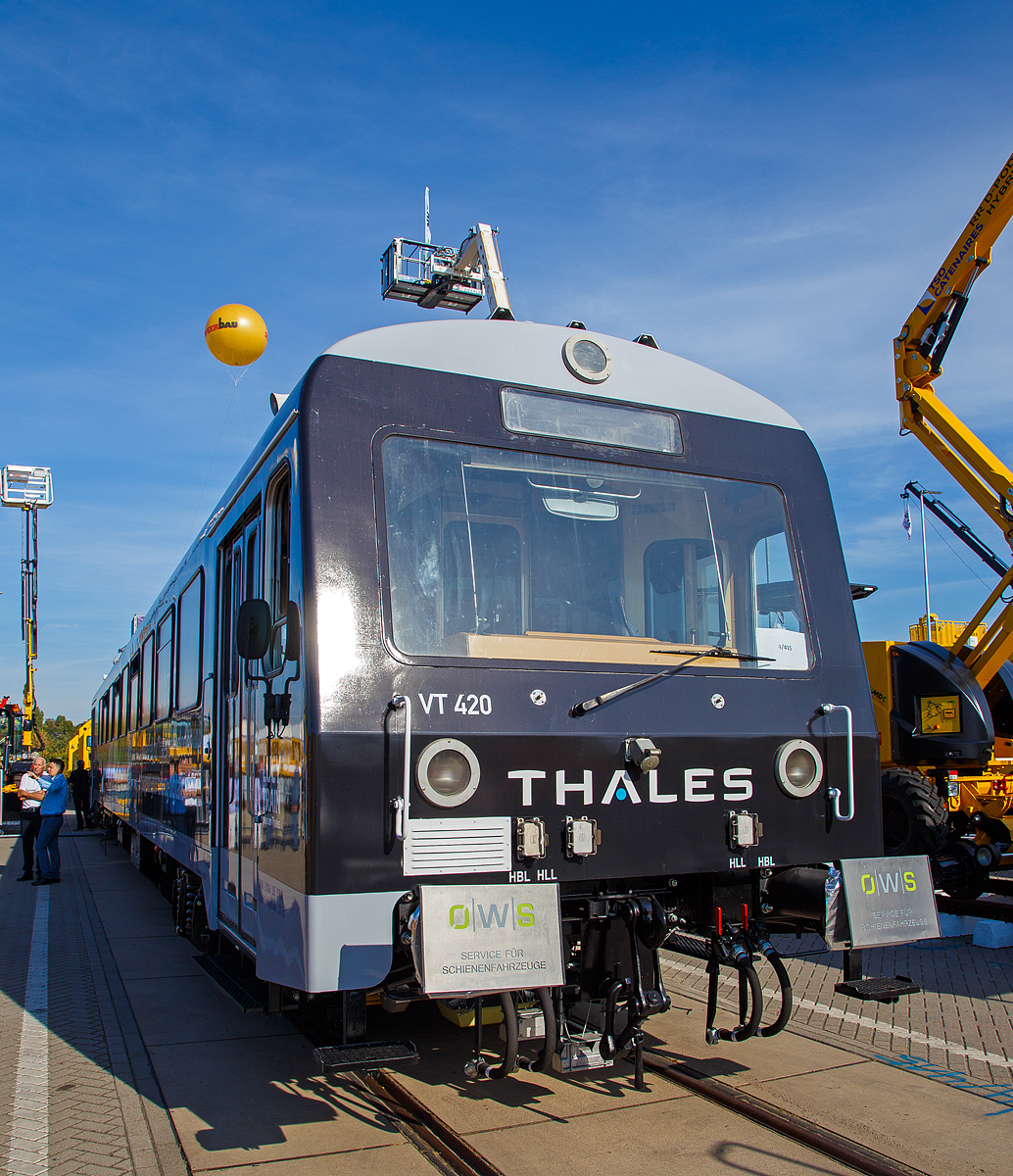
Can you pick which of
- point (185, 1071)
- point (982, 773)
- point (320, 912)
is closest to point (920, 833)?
point (982, 773)

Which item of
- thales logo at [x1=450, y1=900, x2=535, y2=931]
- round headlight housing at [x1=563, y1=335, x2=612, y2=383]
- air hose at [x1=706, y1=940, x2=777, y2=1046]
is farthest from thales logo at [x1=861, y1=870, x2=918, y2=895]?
round headlight housing at [x1=563, y1=335, x2=612, y2=383]

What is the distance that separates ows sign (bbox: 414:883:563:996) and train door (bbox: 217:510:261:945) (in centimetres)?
139

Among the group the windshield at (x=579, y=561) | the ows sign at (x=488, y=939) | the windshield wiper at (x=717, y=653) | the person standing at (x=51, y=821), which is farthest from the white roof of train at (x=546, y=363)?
the person standing at (x=51, y=821)

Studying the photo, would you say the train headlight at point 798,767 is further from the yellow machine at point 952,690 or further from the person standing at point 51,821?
the person standing at point 51,821

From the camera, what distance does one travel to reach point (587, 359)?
4477 millimetres

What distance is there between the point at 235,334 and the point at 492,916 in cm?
549

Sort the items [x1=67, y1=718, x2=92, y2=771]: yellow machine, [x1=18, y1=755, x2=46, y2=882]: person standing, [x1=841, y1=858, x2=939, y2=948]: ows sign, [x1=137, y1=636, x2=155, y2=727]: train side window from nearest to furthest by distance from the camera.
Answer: [x1=841, y1=858, x2=939, y2=948]: ows sign
[x1=137, y1=636, x2=155, y2=727]: train side window
[x1=18, y1=755, x2=46, y2=882]: person standing
[x1=67, y1=718, x2=92, y2=771]: yellow machine

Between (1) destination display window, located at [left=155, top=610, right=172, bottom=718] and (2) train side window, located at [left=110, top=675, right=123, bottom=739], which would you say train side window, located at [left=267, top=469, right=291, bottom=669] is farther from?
(2) train side window, located at [left=110, top=675, right=123, bottom=739]

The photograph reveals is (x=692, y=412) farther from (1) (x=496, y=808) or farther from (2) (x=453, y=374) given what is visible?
(1) (x=496, y=808)

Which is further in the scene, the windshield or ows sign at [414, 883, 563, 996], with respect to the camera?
the windshield

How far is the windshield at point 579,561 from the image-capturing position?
3.90 metres

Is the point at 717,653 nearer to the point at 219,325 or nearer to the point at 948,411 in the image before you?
the point at 219,325

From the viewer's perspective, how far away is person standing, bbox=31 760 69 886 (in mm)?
12266

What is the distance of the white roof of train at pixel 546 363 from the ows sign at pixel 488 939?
83.4 inches
